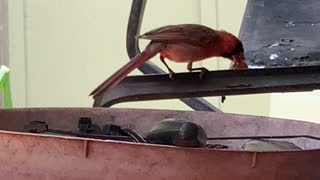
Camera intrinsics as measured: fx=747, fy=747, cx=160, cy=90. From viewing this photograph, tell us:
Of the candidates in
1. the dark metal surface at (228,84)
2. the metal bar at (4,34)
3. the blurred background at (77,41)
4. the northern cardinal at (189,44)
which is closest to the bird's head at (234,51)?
the northern cardinal at (189,44)

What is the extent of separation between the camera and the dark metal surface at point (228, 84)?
0.71 m

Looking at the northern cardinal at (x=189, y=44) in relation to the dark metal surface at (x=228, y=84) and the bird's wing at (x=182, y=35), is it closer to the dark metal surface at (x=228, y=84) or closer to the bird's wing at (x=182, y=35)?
the bird's wing at (x=182, y=35)

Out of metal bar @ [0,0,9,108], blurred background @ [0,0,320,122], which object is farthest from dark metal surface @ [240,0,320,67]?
metal bar @ [0,0,9,108]

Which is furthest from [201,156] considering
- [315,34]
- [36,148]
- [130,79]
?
[315,34]

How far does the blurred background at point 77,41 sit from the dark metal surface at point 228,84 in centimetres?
132

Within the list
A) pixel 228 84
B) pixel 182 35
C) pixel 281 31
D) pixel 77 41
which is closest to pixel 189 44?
pixel 182 35

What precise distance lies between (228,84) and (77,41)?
4.63 ft

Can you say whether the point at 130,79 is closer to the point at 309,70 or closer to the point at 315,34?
the point at 309,70

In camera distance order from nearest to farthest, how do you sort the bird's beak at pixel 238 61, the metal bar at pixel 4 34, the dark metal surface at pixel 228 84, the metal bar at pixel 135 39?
→ the dark metal surface at pixel 228 84 → the metal bar at pixel 135 39 → the bird's beak at pixel 238 61 → the metal bar at pixel 4 34

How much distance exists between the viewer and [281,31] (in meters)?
1.20

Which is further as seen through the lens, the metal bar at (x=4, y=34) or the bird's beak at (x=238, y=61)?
the metal bar at (x=4, y=34)

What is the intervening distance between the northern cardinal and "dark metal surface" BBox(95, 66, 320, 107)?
0.21 m

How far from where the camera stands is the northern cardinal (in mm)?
1015

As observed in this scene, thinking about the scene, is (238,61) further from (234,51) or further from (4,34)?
(4,34)
